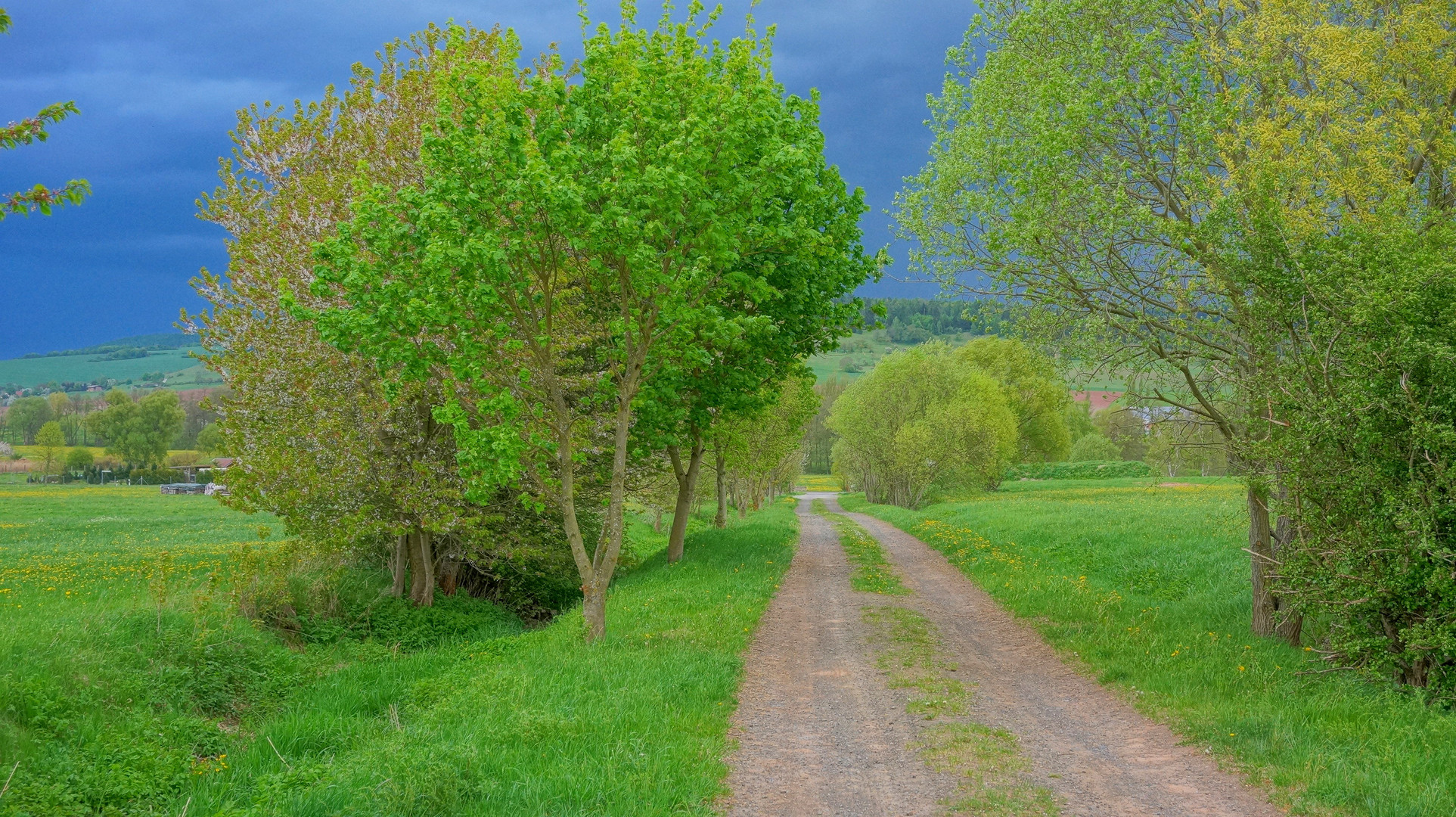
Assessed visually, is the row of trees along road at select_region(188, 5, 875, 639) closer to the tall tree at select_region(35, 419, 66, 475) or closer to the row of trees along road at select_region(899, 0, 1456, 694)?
the row of trees along road at select_region(899, 0, 1456, 694)

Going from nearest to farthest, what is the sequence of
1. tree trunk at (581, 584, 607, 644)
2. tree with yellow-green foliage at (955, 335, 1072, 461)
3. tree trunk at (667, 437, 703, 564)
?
1. tree trunk at (581, 584, 607, 644)
2. tree trunk at (667, 437, 703, 564)
3. tree with yellow-green foliage at (955, 335, 1072, 461)

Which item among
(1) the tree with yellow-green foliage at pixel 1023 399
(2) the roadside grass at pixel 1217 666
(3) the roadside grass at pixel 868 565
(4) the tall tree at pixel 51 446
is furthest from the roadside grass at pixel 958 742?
(4) the tall tree at pixel 51 446

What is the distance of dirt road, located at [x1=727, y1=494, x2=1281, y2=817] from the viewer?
7117 millimetres

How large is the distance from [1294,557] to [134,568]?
76.0 ft

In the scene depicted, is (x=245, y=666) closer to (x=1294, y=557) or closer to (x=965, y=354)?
(x=1294, y=557)

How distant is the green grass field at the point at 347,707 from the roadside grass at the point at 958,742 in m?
2.18

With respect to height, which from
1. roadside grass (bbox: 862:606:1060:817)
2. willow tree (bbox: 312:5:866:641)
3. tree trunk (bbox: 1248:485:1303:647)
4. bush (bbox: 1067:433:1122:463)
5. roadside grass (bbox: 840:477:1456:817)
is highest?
willow tree (bbox: 312:5:866:641)

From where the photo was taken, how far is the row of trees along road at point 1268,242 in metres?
8.88

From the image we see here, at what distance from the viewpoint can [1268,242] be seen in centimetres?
1055

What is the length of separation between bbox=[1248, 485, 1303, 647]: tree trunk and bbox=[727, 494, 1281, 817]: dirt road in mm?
3243

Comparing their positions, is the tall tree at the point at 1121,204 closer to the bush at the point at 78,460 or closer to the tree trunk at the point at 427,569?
the tree trunk at the point at 427,569

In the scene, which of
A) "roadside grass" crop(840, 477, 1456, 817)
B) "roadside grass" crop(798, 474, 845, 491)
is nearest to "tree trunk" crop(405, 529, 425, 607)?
"roadside grass" crop(840, 477, 1456, 817)

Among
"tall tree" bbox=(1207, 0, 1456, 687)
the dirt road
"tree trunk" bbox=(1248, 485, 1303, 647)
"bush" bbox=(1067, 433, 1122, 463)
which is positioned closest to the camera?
the dirt road

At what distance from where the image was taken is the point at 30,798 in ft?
27.1
